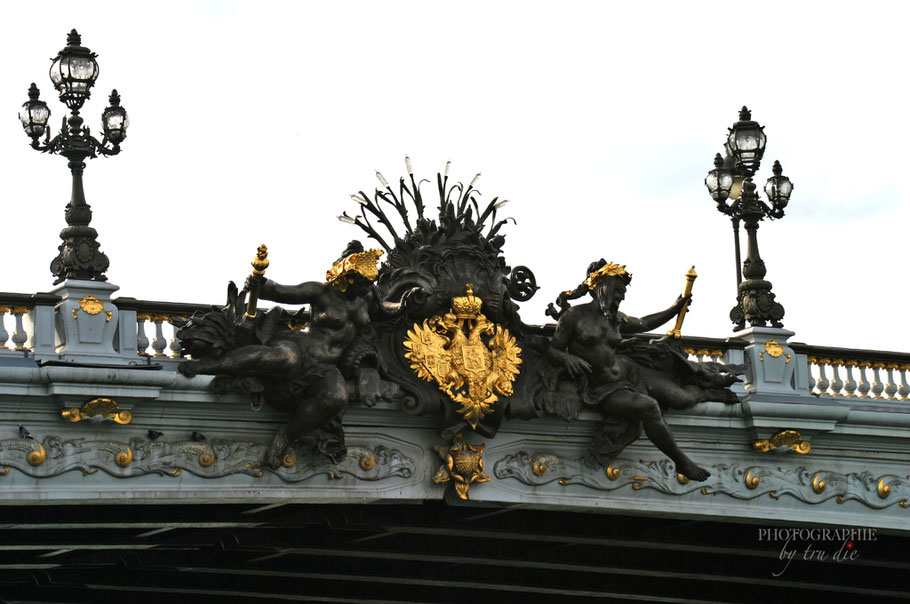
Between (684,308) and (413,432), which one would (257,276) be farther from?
(684,308)

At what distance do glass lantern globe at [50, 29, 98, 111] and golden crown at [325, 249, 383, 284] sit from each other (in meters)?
3.64

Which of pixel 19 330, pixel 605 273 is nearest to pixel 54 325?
pixel 19 330

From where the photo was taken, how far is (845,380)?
29141 mm

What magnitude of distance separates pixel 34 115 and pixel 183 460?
455 centimetres

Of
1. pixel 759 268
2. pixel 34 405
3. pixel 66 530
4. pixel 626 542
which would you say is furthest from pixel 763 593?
pixel 34 405

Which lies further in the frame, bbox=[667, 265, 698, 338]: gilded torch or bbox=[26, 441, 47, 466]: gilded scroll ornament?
bbox=[667, 265, 698, 338]: gilded torch

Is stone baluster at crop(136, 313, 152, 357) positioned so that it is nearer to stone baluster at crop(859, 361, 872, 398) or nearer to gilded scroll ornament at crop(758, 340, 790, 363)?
gilded scroll ornament at crop(758, 340, 790, 363)

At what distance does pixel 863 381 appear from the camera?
2866cm

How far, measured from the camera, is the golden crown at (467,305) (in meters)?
25.3

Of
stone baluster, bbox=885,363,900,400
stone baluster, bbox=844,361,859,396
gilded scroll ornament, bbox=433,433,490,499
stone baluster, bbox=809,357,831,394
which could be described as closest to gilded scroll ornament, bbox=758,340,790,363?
stone baluster, bbox=809,357,831,394

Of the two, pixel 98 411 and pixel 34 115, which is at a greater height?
pixel 34 115

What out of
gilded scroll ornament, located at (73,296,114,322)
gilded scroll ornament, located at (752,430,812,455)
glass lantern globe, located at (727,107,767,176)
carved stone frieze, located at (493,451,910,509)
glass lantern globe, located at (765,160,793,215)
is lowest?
carved stone frieze, located at (493,451,910,509)

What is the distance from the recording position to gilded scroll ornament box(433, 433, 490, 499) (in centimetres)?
2545

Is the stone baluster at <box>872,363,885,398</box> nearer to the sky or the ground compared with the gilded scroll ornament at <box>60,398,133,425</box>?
nearer to the sky
